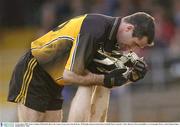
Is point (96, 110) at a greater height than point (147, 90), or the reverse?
point (96, 110)

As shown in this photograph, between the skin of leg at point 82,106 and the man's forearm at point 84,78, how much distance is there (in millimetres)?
89

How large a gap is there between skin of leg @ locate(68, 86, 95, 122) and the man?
0.22 feet

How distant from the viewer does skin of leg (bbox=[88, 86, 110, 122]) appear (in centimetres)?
926

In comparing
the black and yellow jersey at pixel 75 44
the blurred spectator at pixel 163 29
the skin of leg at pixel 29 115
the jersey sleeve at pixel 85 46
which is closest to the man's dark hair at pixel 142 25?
the black and yellow jersey at pixel 75 44

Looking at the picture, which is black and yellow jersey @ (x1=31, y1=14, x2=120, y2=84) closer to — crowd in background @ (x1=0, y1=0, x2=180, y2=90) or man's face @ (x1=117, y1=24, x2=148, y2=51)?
man's face @ (x1=117, y1=24, x2=148, y2=51)

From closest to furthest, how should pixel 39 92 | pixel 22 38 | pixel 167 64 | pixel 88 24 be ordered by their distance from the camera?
pixel 88 24, pixel 39 92, pixel 167 64, pixel 22 38

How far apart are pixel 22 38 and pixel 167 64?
3415 mm

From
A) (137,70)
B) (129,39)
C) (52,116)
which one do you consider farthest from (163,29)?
(129,39)

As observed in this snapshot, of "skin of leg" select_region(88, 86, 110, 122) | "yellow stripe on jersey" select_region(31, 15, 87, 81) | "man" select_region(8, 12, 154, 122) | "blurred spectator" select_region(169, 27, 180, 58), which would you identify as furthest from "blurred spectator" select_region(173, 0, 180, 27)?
"yellow stripe on jersey" select_region(31, 15, 87, 81)

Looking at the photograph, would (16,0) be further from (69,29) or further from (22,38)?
(69,29)

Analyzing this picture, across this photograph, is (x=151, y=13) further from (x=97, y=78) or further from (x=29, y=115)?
(x=97, y=78)

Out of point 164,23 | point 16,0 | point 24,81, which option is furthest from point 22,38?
point 24,81

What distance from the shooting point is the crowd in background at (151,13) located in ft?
46.8

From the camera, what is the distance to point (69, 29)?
9031mm
